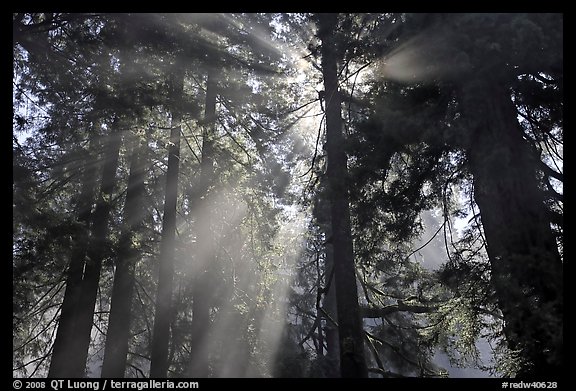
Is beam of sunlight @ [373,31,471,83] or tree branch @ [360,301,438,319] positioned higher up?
beam of sunlight @ [373,31,471,83]

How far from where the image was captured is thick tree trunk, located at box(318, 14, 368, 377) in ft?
26.2

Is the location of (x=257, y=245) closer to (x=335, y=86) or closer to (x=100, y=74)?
(x=335, y=86)

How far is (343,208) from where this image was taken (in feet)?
29.9

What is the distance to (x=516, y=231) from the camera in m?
6.13

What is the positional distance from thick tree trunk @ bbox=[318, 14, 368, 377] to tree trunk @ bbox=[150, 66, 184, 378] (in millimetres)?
4301

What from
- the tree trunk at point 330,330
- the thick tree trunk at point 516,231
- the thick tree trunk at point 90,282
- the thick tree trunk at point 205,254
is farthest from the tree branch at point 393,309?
the thick tree trunk at point 90,282

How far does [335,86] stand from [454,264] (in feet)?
17.3

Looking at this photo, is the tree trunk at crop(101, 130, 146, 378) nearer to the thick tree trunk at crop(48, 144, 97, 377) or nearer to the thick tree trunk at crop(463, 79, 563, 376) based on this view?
the thick tree trunk at crop(48, 144, 97, 377)

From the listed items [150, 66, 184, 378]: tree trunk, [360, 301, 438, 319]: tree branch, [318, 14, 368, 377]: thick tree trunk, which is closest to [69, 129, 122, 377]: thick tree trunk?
[150, 66, 184, 378]: tree trunk

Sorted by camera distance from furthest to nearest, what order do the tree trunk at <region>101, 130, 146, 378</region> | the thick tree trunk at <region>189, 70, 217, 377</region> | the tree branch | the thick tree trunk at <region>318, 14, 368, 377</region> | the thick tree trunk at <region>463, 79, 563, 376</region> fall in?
the thick tree trunk at <region>189, 70, 217, 377</region>
the tree trunk at <region>101, 130, 146, 378</region>
the tree branch
the thick tree trunk at <region>318, 14, 368, 377</region>
the thick tree trunk at <region>463, 79, 563, 376</region>

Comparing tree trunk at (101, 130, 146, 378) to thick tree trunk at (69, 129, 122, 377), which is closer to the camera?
thick tree trunk at (69, 129, 122, 377)

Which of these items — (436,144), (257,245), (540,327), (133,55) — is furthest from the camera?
(257,245)

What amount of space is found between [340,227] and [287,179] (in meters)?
4.53
